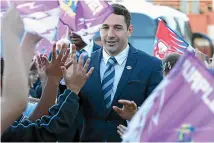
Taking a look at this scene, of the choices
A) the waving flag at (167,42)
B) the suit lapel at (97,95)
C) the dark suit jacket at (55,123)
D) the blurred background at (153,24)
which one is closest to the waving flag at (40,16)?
the dark suit jacket at (55,123)

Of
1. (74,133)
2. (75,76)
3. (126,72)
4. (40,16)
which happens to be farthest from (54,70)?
(74,133)

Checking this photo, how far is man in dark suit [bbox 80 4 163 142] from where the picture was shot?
5.21 metres

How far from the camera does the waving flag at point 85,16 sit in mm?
4523

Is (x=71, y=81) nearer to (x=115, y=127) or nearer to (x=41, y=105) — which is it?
(x=41, y=105)

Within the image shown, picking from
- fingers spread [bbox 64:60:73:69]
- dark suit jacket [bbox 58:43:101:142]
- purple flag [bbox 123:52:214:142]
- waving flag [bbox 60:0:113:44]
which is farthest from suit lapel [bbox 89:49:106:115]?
purple flag [bbox 123:52:214:142]

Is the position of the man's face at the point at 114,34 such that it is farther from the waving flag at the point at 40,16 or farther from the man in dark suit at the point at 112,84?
the waving flag at the point at 40,16

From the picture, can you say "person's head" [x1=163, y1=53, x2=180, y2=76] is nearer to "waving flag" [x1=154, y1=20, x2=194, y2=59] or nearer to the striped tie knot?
the striped tie knot

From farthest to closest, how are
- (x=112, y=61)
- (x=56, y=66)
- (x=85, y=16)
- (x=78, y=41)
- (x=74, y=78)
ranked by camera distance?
(x=78, y=41)
(x=112, y=61)
(x=85, y=16)
(x=56, y=66)
(x=74, y=78)

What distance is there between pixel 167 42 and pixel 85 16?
2.86 m

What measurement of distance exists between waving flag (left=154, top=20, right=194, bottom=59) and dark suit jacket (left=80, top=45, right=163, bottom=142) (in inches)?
75.3

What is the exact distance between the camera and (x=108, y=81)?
530 centimetres

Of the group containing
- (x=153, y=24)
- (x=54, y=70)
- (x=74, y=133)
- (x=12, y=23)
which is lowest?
(x=153, y=24)

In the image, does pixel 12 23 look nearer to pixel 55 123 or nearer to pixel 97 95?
pixel 55 123

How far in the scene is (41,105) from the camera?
432cm
